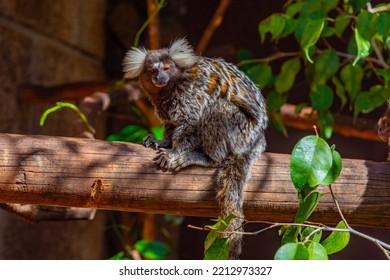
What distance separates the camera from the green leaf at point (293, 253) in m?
1.46

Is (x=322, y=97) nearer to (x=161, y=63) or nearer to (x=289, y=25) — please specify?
(x=289, y=25)

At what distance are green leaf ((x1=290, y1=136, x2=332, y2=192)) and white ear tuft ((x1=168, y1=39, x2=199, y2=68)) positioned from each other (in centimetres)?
111

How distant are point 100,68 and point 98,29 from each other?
0.25 meters

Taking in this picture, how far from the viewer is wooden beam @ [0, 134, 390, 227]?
6.77ft

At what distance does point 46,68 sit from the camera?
12.9 ft

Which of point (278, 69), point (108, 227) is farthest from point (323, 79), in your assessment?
point (108, 227)

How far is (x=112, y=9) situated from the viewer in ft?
14.7

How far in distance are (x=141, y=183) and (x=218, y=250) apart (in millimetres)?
456

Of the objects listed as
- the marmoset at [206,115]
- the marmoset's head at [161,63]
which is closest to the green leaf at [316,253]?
the marmoset at [206,115]

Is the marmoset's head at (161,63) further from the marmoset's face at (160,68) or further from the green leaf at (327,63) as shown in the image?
the green leaf at (327,63)

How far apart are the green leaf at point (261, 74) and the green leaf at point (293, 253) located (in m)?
1.72

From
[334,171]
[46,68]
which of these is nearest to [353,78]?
[334,171]

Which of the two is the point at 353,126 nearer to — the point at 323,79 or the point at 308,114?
the point at 308,114

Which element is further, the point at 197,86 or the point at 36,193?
the point at 197,86
